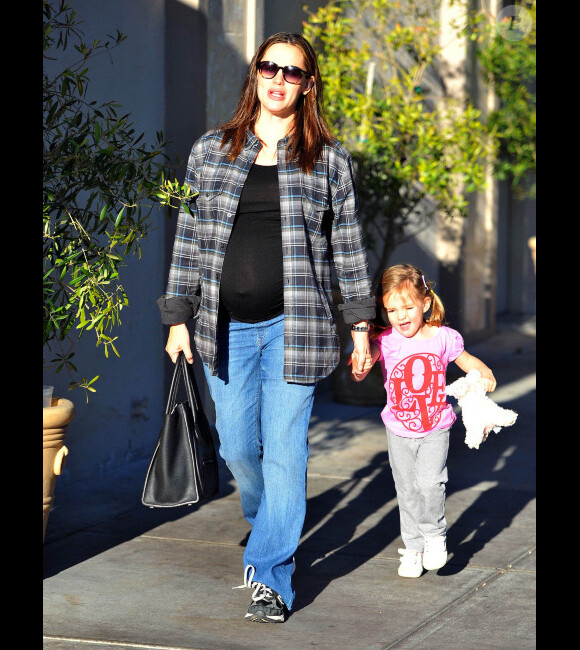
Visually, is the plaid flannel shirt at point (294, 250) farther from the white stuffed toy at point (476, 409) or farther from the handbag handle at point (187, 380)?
the white stuffed toy at point (476, 409)

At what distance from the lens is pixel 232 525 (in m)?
5.60

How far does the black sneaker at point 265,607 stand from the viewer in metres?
4.22

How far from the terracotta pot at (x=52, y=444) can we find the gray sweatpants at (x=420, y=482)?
1.35 m

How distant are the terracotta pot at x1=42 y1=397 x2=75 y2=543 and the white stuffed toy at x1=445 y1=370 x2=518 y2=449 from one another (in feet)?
5.20

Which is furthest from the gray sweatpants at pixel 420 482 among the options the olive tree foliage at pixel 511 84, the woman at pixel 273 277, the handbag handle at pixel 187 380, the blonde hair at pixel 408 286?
the olive tree foliage at pixel 511 84

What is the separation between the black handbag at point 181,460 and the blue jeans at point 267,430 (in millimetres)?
96

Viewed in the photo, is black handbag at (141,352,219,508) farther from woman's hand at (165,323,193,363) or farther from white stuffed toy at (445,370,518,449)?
white stuffed toy at (445,370,518,449)

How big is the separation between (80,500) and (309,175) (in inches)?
103

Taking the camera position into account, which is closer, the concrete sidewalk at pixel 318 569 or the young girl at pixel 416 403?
the concrete sidewalk at pixel 318 569

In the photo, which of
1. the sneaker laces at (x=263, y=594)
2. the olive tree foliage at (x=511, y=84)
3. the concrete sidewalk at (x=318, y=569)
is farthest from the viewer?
the olive tree foliage at (x=511, y=84)

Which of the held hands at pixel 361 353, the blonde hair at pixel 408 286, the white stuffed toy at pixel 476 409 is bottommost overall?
the white stuffed toy at pixel 476 409

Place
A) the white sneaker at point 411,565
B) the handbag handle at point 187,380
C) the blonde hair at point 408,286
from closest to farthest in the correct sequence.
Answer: the handbag handle at point 187,380, the blonde hair at point 408,286, the white sneaker at point 411,565

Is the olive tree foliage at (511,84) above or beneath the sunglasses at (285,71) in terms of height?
above
